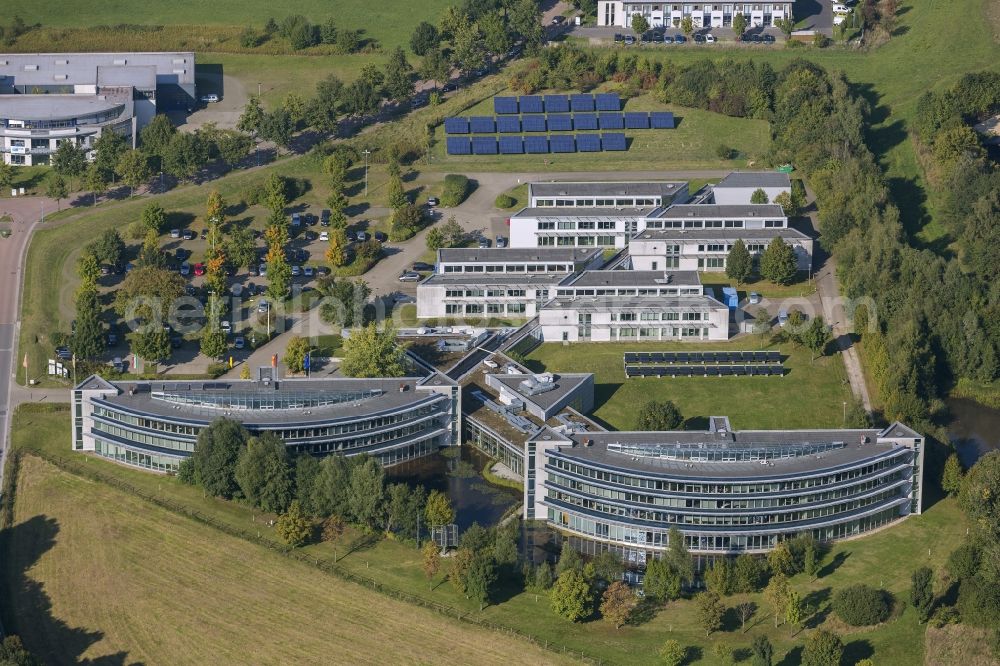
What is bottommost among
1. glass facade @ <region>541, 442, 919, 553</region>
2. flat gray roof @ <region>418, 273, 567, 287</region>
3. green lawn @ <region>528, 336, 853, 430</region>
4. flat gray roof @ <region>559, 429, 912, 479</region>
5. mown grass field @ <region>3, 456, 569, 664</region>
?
mown grass field @ <region>3, 456, 569, 664</region>

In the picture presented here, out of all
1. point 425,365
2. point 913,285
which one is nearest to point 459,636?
point 425,365

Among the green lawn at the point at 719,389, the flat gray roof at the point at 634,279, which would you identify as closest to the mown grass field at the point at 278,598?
the green lawn at the point at 719,389

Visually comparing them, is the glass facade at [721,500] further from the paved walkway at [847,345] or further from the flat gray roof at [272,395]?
the paved walkway at [847,345]

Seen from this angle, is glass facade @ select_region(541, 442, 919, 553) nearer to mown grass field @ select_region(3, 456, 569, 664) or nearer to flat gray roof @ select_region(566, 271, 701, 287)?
mown grass field @ select_region(3, 456, 569, 664)

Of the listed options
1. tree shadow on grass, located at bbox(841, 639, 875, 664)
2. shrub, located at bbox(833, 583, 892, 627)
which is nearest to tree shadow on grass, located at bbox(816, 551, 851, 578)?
shrub, located at bbox(833, 583, 892, 627)

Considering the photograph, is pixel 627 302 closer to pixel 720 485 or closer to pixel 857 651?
pixel 720 485

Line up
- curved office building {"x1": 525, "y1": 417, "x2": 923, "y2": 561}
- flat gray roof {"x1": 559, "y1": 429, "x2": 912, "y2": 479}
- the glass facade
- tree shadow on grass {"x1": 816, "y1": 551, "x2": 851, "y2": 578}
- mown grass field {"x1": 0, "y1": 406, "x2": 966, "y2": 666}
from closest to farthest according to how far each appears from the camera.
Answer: mown grass field {"x1": 0, "y1": 406, "x2": 966, "y2": 666}, tree shadow on grass {"x1": 816, "y1": 551, "x2": 851, "y2": 578}, the glass facade, curved office building {"x1": 525, "y1": 417, "x2": 923, "y2": 561}, flat gray roof {"x1": 559, "y1": 429, "x2": 912, "y2": 479}
